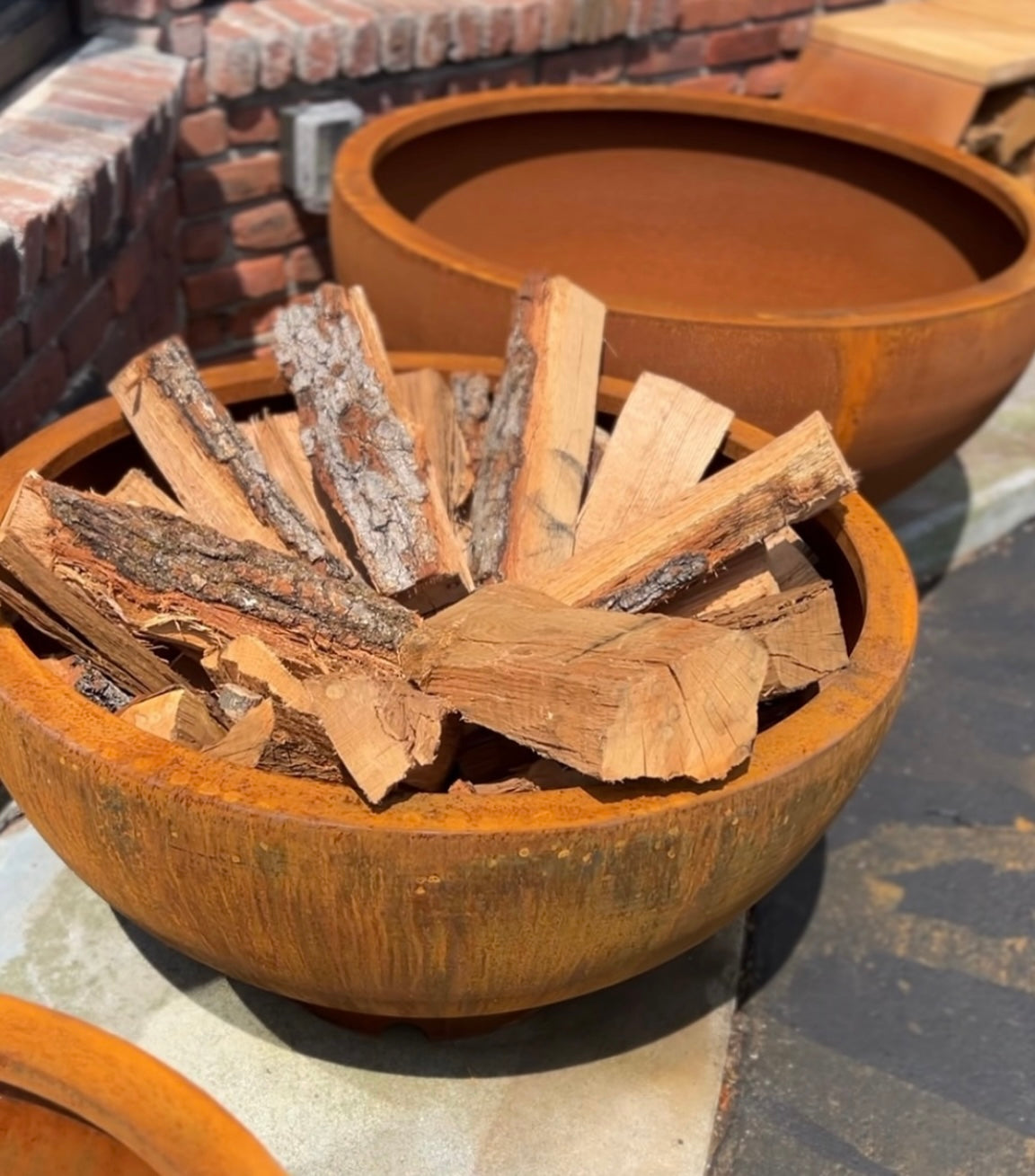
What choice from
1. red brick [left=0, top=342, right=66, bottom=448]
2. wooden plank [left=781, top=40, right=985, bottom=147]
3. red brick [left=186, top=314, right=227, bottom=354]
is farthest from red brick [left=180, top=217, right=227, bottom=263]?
wooden plank [left=781, top=40, right=985, bottom=147]

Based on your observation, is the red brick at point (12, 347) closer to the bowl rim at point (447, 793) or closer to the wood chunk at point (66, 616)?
the bowl rim at point (447, 793)

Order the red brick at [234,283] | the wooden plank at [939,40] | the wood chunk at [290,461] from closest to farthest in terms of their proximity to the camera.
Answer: the wood chunk at [290,461] < the red brick at [234,283] < the wooden plank at [939,40]

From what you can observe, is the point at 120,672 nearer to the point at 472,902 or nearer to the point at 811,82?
the point at 472,902

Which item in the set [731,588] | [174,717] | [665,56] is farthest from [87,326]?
[665,56]

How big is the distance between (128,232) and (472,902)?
5.69 ft

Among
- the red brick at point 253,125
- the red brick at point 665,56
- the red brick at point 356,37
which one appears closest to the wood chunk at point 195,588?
the red brick at point 253,125

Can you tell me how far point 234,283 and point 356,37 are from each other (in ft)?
2.01

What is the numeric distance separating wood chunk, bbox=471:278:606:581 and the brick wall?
0.76 meters

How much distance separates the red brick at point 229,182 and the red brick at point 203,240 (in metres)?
0.03

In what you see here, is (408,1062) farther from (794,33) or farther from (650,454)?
(794,33)

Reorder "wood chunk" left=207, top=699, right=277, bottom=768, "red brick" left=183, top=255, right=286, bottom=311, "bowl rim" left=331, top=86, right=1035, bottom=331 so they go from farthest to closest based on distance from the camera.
Result: "red brick" left=183, top=255, right=286, bottom=311 → "bowl rim" left=331, top=86, right=1035, bottom=331 → "wood chunk" left=207, top=699, right=277, bottom=768

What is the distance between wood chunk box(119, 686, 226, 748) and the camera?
1.33 metres

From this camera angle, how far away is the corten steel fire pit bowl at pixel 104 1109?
3.12ft

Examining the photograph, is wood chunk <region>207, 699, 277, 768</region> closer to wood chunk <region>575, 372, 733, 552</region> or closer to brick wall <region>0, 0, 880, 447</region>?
wood chunk <region>575, 372, 733, 552</region>
